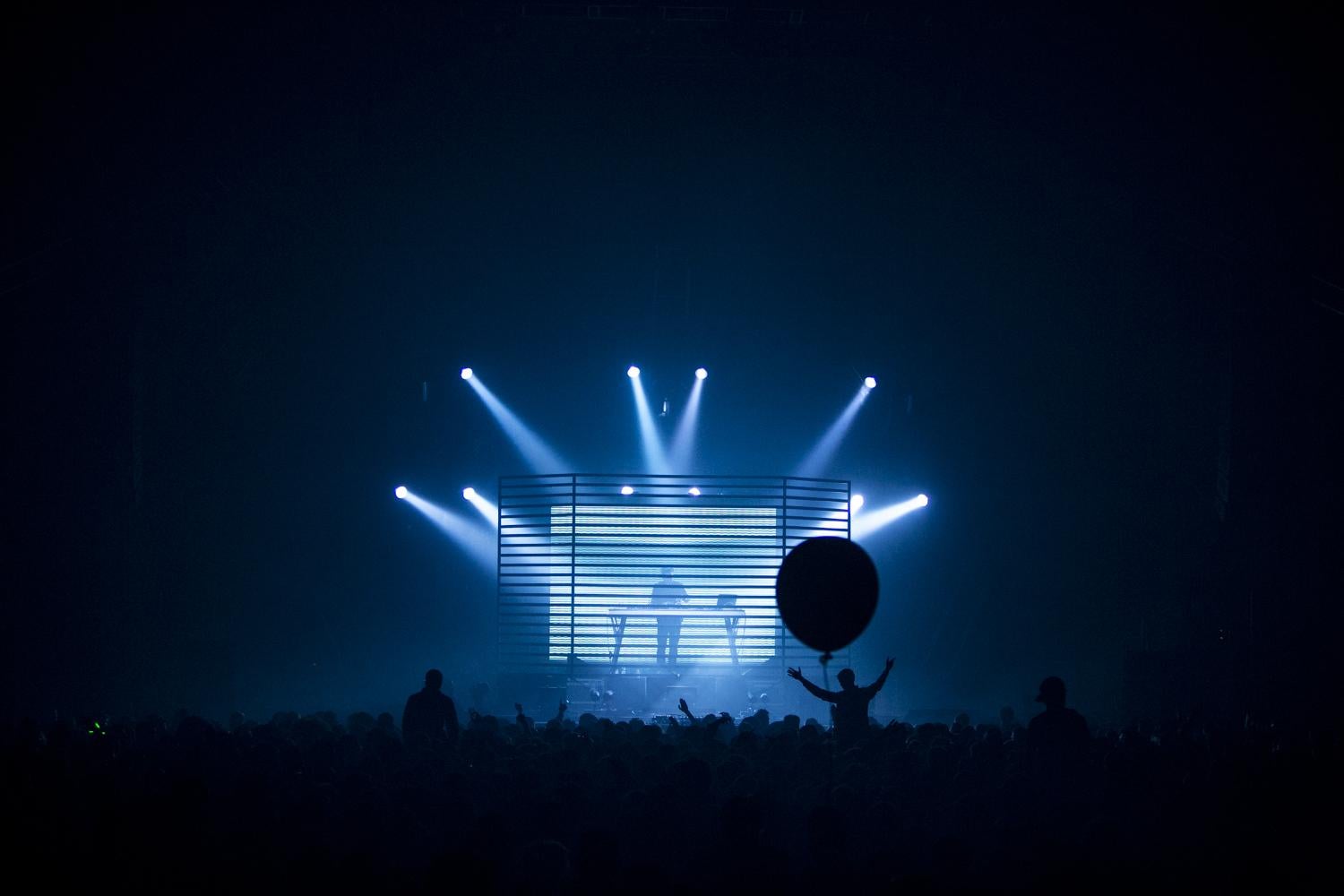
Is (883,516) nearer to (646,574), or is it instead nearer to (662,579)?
(662,579)

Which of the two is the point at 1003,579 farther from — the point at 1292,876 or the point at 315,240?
the point at 1292,876

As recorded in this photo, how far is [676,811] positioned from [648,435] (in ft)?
51.4

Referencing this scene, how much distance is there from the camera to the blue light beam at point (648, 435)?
21078 millimetres

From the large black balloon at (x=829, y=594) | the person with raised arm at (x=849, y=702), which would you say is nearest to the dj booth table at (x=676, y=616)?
the person with raised arm at (x=849, y=702)

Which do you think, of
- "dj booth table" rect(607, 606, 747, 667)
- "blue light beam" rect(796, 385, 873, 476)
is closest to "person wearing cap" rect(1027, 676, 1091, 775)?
"dj booth table" rect(607, 606, 747, 667)

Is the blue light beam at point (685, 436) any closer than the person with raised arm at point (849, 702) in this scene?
No

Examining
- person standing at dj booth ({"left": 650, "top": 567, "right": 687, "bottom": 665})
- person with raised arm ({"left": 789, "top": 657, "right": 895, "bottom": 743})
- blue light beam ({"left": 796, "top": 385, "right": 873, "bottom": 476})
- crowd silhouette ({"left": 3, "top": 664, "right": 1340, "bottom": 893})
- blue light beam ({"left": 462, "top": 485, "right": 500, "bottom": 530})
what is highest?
blue light beam ({"left": 796, "top": 385, "right": 873, "bottom": 476})

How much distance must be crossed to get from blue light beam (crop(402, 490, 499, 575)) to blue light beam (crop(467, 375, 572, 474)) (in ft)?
4.91

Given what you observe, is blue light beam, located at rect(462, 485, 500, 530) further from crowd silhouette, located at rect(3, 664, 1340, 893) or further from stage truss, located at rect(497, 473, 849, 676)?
crowd silhouette, located at rect(3, 664, 1340, 893)

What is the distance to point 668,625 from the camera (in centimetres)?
1761

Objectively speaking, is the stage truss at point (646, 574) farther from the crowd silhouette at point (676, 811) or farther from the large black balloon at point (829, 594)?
the large black balloon at point (829, 594)

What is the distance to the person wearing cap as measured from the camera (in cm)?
791

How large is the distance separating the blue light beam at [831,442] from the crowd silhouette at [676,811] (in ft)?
39.7

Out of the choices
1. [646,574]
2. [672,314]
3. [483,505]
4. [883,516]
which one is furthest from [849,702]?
[483,505]
